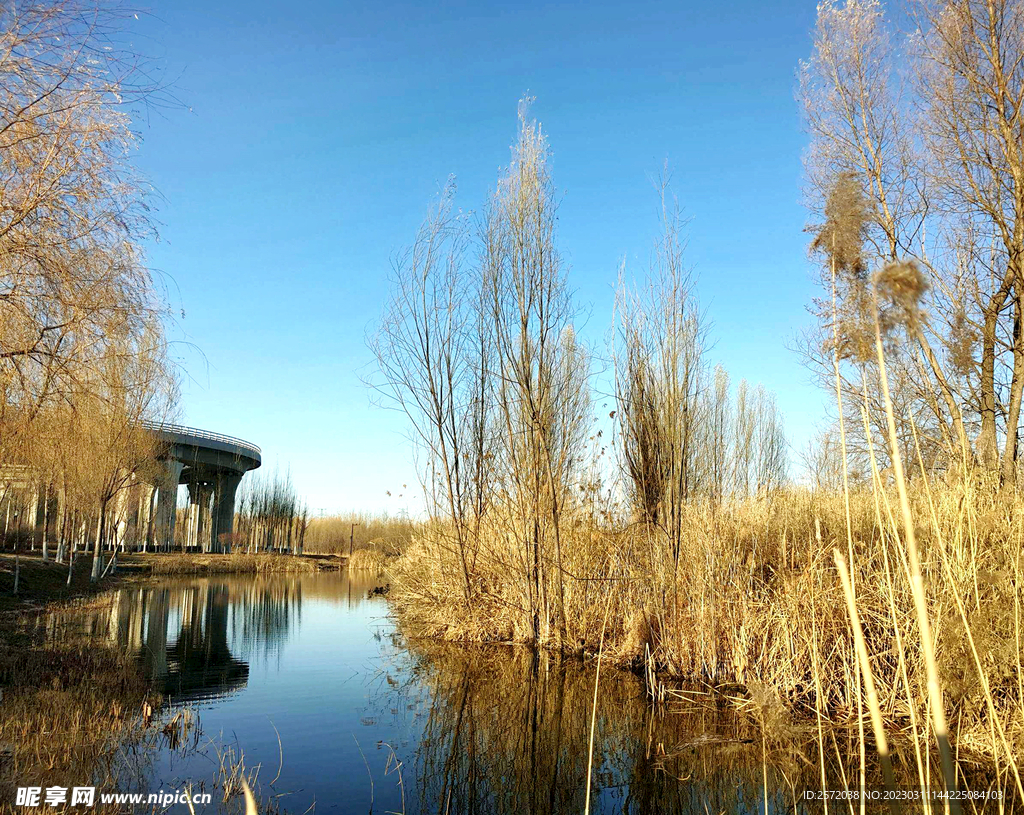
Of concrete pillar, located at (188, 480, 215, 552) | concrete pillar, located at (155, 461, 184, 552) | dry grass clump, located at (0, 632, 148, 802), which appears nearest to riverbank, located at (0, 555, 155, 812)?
dry grass clump, located at (0, 632, 148, 802)

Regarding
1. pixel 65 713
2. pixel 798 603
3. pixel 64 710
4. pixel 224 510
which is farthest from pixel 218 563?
pixel 798 603

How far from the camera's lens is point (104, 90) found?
4520 millimetres

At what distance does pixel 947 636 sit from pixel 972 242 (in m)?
7.38

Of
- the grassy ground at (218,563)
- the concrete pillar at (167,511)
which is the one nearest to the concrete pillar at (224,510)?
the concrete pillar at (167,511)

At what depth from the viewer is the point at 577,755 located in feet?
14.9

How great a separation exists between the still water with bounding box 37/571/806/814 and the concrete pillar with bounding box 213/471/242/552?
26.8m

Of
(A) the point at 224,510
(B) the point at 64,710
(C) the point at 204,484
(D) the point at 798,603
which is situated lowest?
(B) the point at 64,710

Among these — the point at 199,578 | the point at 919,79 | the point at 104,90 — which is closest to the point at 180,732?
the point at 104,90

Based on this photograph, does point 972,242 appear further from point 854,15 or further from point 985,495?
point 985,495

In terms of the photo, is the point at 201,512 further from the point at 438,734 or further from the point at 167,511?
the point at 438,734

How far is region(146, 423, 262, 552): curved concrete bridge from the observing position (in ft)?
99.3

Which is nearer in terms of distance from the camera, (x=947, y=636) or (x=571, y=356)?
(x=947, y=636)

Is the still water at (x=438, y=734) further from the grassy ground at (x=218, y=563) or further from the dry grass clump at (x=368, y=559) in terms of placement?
the grassy ground at (x=218, y=563)

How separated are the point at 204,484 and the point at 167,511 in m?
6.02
